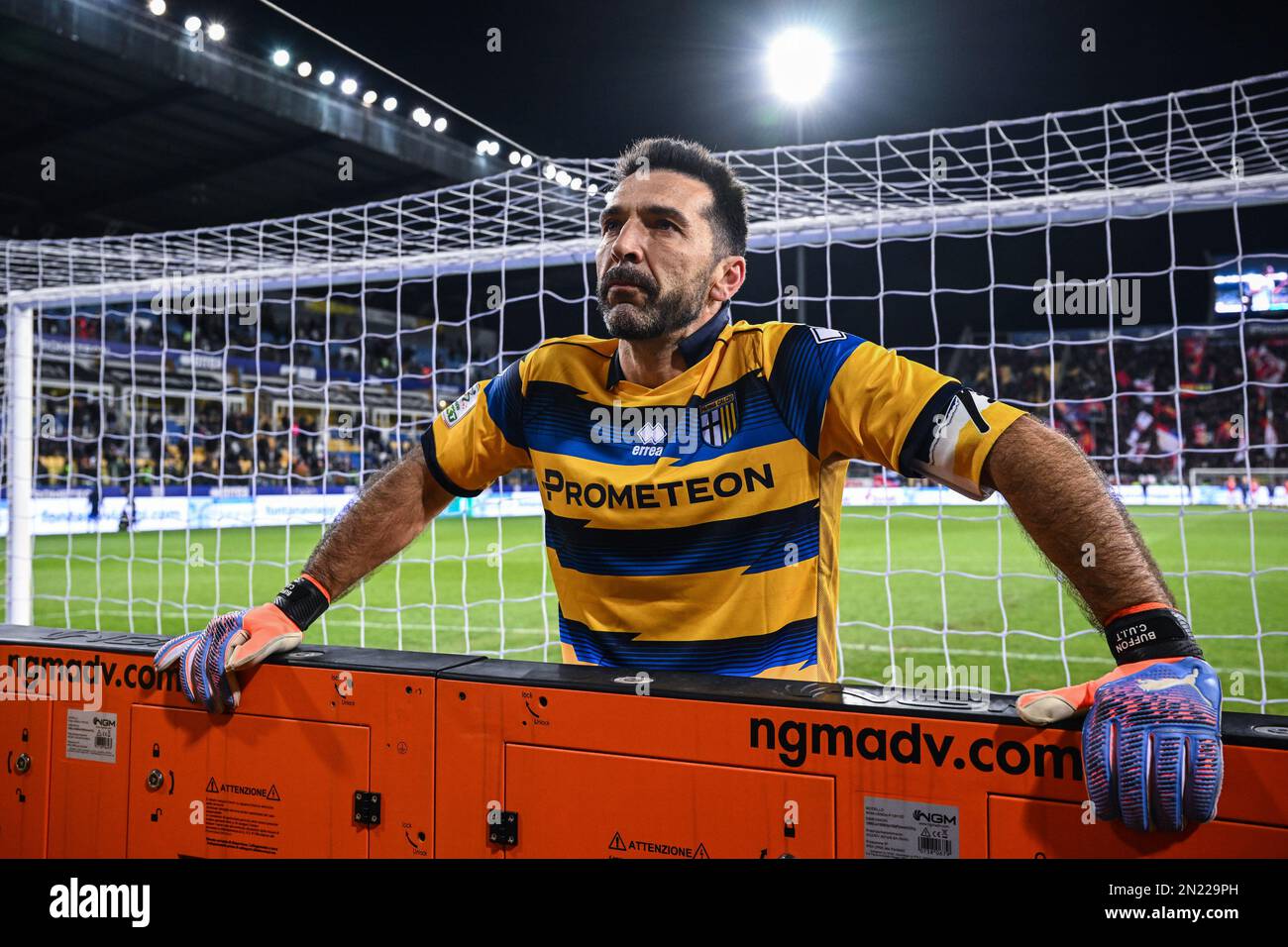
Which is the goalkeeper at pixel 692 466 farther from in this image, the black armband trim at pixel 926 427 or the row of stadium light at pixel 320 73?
the row of stadium light at pixel 320 73

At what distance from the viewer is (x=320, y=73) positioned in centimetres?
1581

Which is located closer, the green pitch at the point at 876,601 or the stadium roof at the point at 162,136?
the green pitch at the point at 876,601

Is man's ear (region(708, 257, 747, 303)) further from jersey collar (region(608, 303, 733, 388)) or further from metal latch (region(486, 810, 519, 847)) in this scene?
metal latch (region(486, 810, 519, 847))

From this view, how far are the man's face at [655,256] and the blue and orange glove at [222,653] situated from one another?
2.85ft

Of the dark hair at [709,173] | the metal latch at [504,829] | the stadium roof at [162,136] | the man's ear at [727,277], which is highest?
the stadium roof at [162,136]

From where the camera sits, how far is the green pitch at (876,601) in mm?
5492

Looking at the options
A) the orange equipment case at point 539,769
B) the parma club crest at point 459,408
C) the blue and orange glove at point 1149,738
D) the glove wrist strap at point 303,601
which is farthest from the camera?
the parma club crest at point 459,408

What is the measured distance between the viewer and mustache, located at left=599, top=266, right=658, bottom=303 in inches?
75.1

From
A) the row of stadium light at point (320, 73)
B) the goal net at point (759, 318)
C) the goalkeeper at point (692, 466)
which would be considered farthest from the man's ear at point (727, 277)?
the row of stadium light at point (320, 73)

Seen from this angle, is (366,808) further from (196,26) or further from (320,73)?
(320,73)

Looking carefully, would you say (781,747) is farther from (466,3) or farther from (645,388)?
(466,3)

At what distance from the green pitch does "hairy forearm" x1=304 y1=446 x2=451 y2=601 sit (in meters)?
0.71

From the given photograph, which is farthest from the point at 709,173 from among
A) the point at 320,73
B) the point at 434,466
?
the point at 320,73
